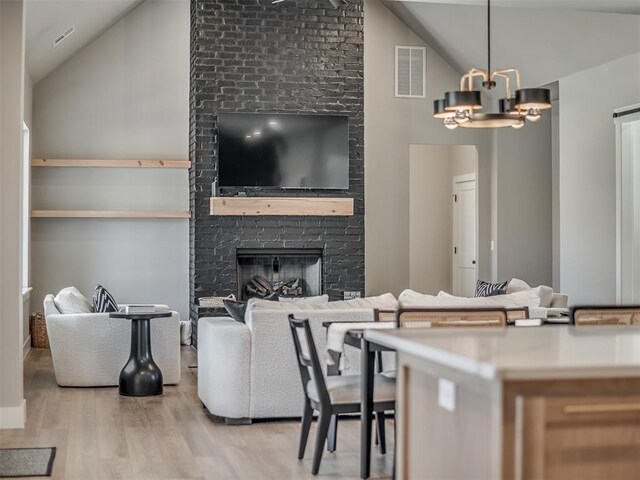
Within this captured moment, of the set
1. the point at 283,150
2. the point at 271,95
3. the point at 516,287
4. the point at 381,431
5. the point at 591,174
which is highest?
the point at 271,95

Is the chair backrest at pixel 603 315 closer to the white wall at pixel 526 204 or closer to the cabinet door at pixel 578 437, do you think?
the cabinet door at pixel 578 437

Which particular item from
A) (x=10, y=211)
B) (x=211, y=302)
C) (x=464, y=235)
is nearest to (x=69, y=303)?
(x=10, y=211)

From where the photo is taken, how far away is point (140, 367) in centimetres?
705

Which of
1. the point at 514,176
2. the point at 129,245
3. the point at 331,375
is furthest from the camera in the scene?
the point at 514,176

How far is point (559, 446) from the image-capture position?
232cm

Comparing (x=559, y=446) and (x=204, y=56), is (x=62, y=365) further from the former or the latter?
(x=559, y=446)

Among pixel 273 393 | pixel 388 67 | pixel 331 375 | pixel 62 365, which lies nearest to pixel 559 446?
pixel 331 375

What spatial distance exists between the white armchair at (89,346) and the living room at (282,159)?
1 cm

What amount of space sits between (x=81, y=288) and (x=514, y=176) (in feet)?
17.6

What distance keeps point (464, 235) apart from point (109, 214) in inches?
193

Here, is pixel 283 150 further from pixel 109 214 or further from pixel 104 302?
pixel 104 302

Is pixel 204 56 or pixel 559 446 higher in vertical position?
pixel 204 56

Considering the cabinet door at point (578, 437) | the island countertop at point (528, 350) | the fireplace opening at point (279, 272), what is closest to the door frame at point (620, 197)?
the fireplace opening at point (279, 272)

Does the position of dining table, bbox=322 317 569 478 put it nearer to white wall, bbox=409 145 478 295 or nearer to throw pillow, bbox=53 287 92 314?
throw pillow, bbox=53 287 92 314
